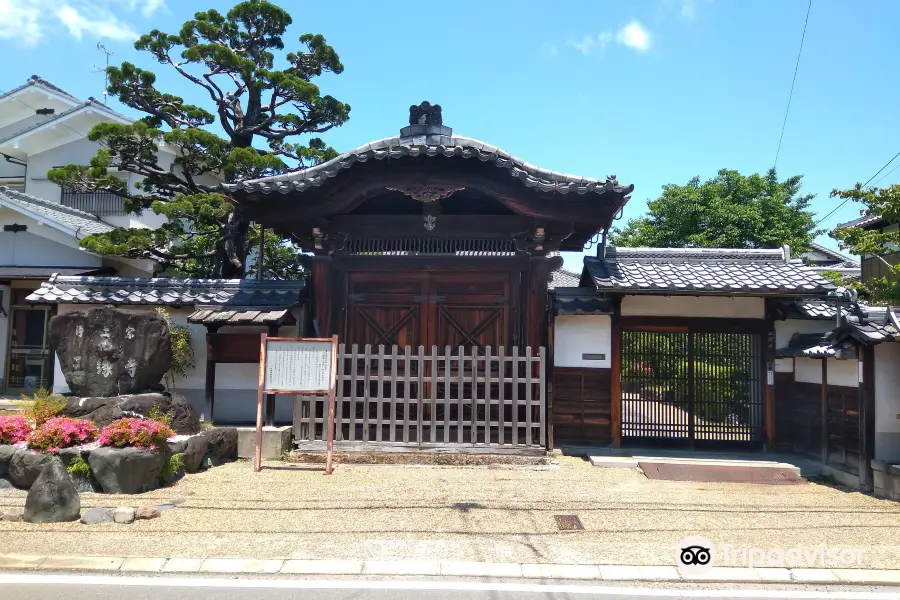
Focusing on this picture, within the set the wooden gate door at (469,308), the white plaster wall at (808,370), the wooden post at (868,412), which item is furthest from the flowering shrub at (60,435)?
the white plaster wall at (808,370)

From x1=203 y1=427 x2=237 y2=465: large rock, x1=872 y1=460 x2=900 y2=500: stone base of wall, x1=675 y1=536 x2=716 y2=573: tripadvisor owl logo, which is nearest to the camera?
x1=675 y1=536 x2=716 y2=573: tripadvisor owl logo

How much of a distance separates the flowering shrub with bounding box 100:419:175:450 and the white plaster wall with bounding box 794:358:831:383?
991cm

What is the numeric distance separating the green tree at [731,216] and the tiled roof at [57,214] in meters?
20.3

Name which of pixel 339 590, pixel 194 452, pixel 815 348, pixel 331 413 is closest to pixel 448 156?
pixel 331 413

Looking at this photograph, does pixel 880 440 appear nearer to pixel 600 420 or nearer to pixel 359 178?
pixel 600 420

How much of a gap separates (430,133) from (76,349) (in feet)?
23.2

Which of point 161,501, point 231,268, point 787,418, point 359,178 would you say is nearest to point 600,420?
point 787,418

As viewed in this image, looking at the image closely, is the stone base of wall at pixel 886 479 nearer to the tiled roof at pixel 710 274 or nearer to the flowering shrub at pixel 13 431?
the tiled roof at pixel 710 274

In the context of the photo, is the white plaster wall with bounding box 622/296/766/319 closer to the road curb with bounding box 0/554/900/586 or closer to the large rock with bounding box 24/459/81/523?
the road curb with bounding box 0/554/900/586

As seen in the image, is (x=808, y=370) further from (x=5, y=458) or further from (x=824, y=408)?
(x=5, y=458)

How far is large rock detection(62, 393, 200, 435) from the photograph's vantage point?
339 inches

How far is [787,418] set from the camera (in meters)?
10.5

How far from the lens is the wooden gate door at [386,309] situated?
1080 cm

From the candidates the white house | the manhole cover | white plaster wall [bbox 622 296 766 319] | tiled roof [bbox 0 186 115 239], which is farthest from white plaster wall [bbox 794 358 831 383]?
tiled roof [bbox 0 186 115 239]
